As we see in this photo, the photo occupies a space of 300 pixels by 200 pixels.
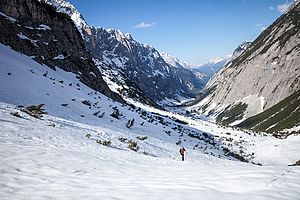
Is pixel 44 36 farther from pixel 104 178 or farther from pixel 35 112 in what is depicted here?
pixel 104 178

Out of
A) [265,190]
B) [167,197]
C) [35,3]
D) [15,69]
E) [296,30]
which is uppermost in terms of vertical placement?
[296,30]

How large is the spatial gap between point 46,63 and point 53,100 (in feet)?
65.2

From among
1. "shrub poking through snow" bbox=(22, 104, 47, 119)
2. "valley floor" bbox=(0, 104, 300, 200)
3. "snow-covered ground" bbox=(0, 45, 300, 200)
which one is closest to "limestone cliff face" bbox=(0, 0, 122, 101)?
"shrub poking through snow" bbox=(22, 104, 47, 119)

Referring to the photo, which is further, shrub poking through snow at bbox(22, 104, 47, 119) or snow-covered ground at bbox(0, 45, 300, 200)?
shrub poking through snow at bbox(22, 104, 47, 119)

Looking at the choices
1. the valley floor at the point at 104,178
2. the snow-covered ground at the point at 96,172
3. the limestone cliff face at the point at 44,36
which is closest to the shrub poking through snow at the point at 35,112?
the snow-covered ground at the point at 96,172

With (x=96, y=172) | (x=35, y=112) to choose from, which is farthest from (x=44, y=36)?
(x=96, y=172)

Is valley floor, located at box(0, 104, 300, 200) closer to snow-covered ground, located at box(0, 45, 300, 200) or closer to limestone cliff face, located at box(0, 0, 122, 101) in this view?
snow-covered ground, located at box(0, 45, 300, 200)

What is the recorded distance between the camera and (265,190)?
6566mm

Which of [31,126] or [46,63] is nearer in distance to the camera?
[31,126]

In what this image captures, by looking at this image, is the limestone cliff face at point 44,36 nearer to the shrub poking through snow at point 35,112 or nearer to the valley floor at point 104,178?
the shrub poking through snow at point 35,112

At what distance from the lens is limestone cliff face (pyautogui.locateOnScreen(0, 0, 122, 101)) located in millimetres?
42906

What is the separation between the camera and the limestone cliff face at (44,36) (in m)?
42.9

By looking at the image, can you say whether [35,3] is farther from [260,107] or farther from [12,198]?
[260,107]

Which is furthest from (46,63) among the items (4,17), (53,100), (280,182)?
(280,182)
